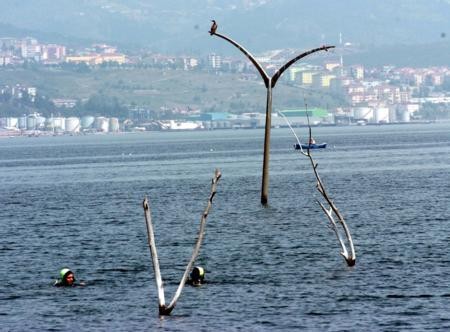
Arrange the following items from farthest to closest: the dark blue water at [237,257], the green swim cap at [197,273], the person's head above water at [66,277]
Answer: the person's head above water at [66,277] → the green swim cap at [197,273] → the dark blue water at [237,257]

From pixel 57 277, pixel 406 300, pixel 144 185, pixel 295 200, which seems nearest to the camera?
pixel 406 300

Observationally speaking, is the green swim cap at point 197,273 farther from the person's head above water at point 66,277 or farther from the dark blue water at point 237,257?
the person's head above water at point 66,277

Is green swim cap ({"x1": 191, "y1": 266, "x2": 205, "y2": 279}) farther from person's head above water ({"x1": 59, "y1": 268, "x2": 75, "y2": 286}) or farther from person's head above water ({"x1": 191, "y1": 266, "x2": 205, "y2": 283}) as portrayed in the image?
person's head above water ({"x1": 59, "y1": 268, "x2": 75, "y2": 286})

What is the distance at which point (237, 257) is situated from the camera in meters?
62.3

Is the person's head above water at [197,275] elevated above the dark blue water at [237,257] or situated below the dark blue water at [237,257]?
above

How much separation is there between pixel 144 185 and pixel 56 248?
57.8 meters

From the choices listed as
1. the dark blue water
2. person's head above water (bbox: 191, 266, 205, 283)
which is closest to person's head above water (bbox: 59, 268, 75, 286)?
the dark blue water

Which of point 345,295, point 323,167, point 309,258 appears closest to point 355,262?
point 309,258

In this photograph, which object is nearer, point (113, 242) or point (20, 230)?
point (113, 242)

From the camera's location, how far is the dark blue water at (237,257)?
47031 millimetres

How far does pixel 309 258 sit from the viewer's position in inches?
2409

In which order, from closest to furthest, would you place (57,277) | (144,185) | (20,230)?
(57,277), (20,230), (144,185)

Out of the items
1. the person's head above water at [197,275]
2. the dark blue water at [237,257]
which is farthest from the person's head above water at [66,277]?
the person's head above water at [197,275]

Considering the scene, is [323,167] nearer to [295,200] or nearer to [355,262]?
[295,200]
